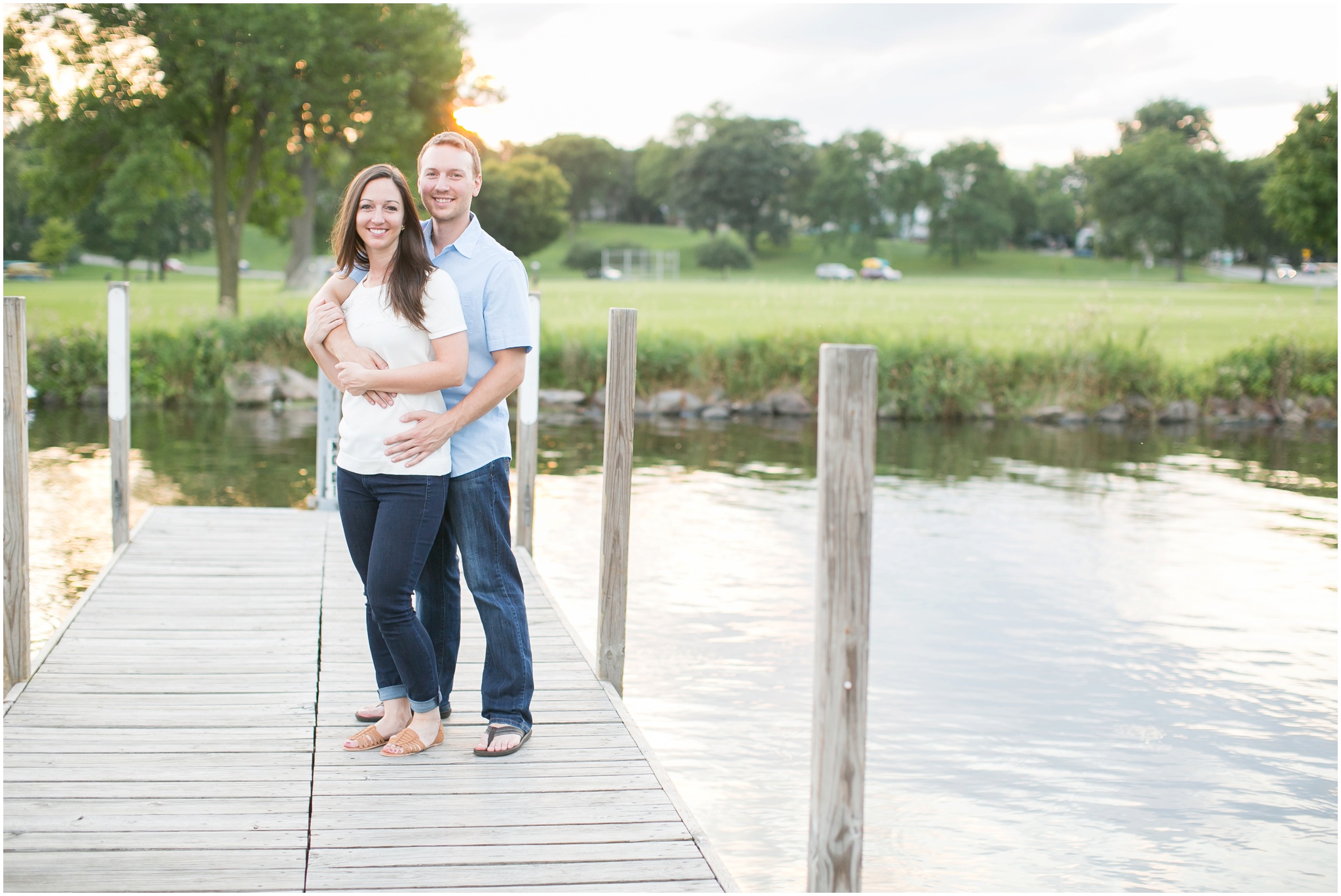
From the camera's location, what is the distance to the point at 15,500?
4586 mm

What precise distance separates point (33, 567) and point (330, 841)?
6457 mm

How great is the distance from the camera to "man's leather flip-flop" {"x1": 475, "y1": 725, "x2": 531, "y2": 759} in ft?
13.1

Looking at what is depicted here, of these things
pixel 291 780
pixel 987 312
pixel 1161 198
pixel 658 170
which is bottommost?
pixel 291 780

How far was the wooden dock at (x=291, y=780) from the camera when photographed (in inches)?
125

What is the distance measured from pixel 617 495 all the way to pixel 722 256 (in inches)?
2831

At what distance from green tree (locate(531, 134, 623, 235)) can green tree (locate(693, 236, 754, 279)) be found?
80.5 ft

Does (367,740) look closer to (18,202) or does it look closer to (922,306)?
(922,306)

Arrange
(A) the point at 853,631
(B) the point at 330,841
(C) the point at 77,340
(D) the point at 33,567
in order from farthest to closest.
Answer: (C) the point at 77,340 < (D) the point at 33,567 < (B) the point at 330,841 < (A) the point at 853,631

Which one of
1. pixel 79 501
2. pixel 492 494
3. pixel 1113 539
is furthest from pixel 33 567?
pixel 1113 539

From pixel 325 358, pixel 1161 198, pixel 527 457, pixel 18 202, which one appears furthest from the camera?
pixel 1161 198

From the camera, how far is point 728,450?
1561 centimetres

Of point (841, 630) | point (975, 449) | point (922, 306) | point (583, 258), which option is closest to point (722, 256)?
point (583, 258)

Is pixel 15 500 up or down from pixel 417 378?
down

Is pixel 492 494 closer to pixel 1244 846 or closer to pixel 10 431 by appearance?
pixel 10 431
